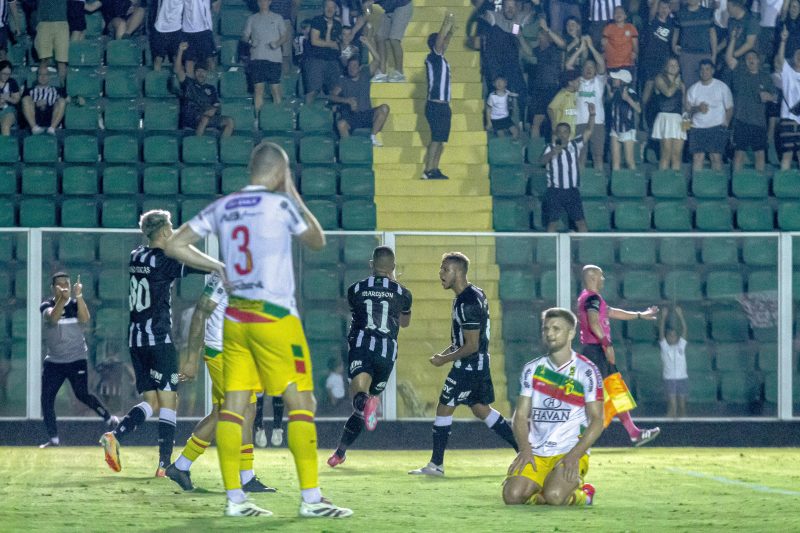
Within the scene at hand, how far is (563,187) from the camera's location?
1794 cm

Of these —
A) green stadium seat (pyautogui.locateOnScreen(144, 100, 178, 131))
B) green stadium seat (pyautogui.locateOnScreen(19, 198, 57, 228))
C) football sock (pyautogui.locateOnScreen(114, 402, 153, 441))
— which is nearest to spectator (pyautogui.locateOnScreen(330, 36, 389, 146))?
green stadium seat (pyautogui.locateOnScreen(144, 100, 178, 131))

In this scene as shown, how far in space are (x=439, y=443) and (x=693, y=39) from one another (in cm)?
1134

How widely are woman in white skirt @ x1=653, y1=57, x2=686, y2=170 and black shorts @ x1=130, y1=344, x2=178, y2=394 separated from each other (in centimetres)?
1080

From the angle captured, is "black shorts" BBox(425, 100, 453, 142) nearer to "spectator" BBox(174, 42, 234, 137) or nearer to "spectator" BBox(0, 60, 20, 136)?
"spectator" BBox(174, 42, 234, 137)

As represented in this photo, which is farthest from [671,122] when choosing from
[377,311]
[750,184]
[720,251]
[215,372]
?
[215,372]

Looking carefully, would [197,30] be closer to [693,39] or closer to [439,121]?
[439,121]

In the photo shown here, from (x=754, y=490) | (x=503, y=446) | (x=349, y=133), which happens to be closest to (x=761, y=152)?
(x=349, y=133)

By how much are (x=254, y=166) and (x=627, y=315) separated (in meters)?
7.47

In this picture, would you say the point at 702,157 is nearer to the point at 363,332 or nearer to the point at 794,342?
the point at 794,342

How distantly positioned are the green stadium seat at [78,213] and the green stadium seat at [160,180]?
0.84 metres

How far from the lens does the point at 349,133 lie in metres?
19.8

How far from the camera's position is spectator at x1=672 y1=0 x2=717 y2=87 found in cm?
2039

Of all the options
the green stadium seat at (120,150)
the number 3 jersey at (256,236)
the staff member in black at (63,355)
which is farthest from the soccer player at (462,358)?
the green stadium seat at (120,150)

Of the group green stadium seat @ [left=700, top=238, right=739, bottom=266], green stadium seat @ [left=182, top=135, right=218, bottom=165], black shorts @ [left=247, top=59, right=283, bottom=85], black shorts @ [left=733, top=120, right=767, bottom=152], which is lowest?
green stadium seat @ [left=700, top=238, right=739, bottom=266]
